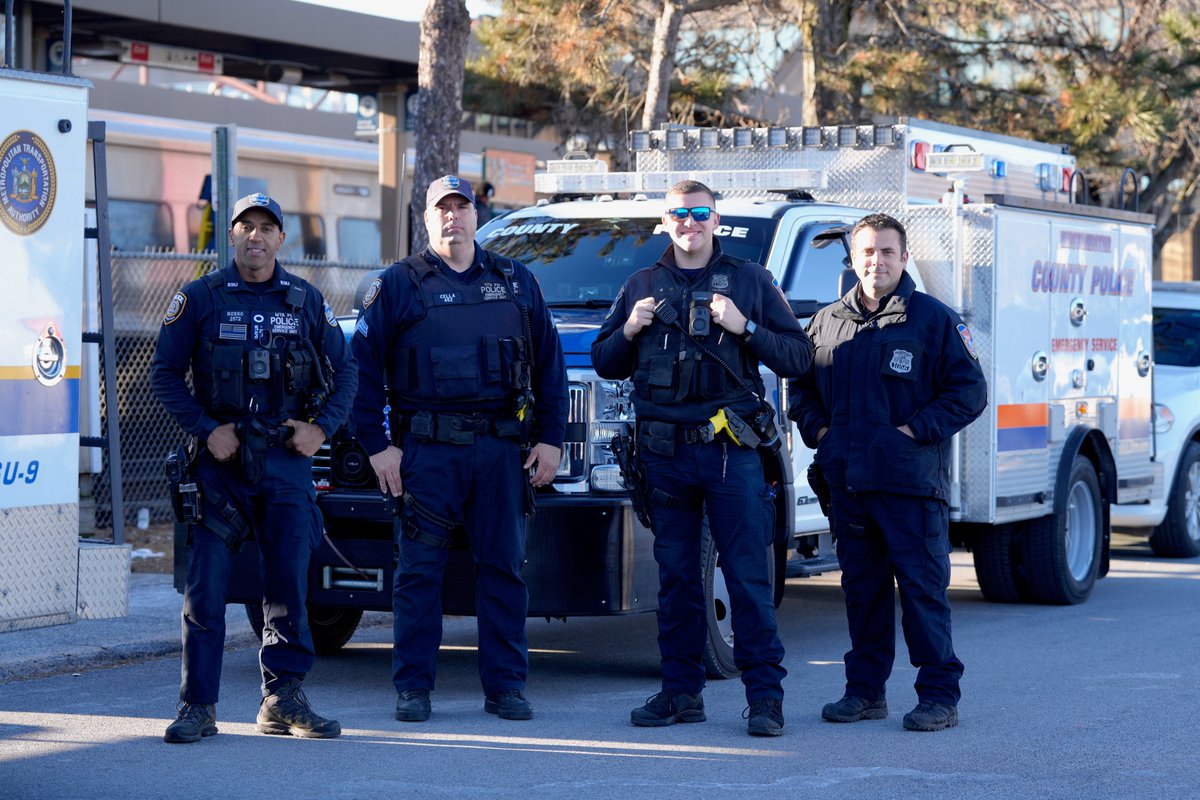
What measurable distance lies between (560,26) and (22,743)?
468 inches

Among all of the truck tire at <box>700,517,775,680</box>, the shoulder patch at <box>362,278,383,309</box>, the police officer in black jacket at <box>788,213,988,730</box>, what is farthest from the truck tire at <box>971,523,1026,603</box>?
the shoulder patch at <box>362,278,383,309</box>

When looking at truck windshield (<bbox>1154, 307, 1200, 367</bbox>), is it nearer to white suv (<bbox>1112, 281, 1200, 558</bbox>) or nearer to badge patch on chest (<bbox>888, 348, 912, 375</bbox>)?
white suv (<bbox>1112, 281, 1200, 558</bbox>)

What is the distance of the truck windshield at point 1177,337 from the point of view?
1355cm

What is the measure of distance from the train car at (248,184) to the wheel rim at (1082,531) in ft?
26.4

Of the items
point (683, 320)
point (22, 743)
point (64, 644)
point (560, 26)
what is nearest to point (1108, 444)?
point (683, 320)

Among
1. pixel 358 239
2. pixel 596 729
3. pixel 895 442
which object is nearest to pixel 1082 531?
pixel 895 442

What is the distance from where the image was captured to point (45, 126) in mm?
6812

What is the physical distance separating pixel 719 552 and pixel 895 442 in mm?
774

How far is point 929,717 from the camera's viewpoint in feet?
21.9

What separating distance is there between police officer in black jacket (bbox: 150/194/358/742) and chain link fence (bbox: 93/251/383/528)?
6141mm

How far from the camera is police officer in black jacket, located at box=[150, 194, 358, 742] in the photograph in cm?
627

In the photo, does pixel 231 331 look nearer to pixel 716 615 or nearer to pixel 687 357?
pixel 687 357

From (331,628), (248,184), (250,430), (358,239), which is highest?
(248,184)

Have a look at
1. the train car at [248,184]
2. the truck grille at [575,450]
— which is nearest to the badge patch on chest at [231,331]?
the truck grille at [575,450]
